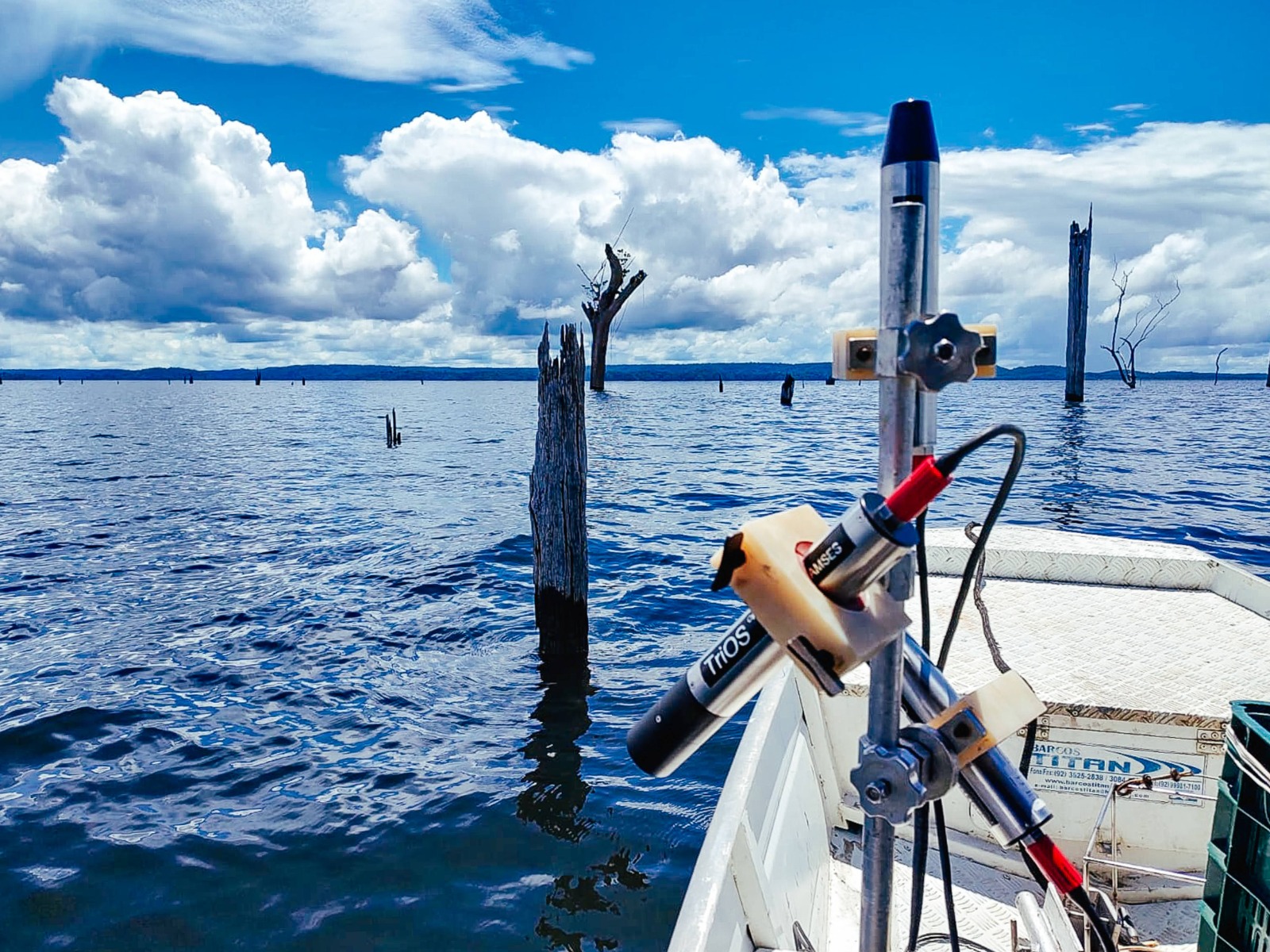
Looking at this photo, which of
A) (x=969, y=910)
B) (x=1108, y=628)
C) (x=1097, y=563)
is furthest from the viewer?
(x=1097, y=563)

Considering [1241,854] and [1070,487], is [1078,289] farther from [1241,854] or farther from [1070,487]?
[1241,854]

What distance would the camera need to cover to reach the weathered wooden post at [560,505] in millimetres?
8742

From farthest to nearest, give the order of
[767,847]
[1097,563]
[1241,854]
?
[1097,563] < [767,847] < [1241,854]

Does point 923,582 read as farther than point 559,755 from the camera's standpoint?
No

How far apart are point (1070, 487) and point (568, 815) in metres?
19.3

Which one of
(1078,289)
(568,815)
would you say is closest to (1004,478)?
(568,815)

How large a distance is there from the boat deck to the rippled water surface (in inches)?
54.9

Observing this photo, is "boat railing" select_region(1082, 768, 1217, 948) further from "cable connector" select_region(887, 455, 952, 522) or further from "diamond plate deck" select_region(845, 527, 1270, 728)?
"cable connector" select_region(887, 455, 952, 522)

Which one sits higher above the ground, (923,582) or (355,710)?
(923,582)

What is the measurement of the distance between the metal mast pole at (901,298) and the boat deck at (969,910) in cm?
249

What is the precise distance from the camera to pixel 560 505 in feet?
28.7

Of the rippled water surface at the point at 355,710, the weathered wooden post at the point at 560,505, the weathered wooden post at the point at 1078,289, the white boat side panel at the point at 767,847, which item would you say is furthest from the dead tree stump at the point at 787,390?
the white boat side panel at the point at 767,847

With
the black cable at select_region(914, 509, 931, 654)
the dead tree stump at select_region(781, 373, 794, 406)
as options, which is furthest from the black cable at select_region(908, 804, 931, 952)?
the dead tree stump at select_region(781, 373, 794, 406)

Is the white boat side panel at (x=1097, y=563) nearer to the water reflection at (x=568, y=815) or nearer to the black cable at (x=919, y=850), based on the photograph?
the water reflection at (x=568, y=815)
